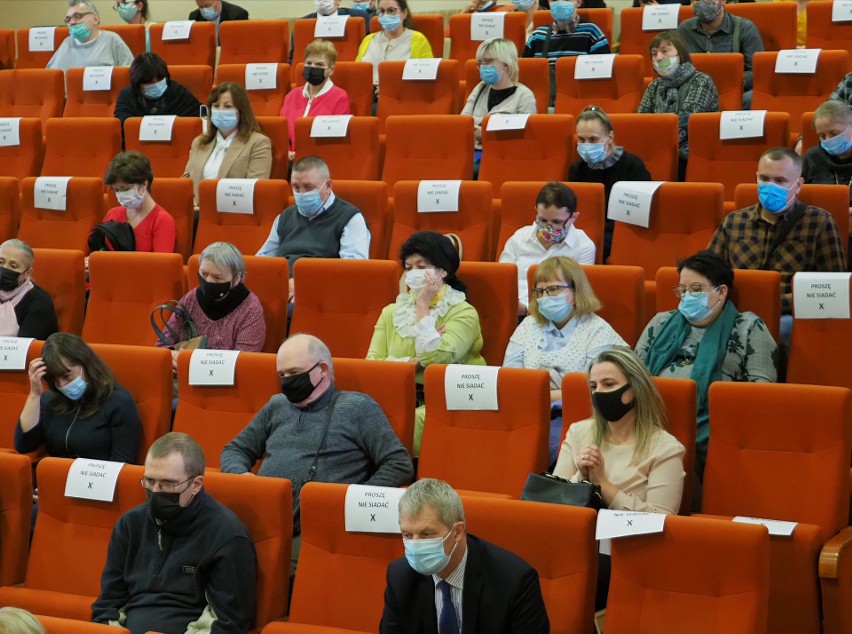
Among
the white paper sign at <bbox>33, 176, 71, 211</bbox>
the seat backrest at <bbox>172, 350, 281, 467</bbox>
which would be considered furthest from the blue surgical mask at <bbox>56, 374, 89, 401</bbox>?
the white paper sign at <bbox>33, 176, 71, 211</bbox>

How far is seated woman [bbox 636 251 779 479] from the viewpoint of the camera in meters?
3.52

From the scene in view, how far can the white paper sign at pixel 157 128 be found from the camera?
18.2 ft

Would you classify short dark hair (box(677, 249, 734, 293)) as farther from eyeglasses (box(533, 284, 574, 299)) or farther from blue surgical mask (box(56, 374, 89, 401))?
blue surgical mask (box(56, 374, 89, 401))

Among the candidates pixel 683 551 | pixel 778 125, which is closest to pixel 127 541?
pixel 683 551

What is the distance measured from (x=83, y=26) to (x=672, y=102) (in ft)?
11.1

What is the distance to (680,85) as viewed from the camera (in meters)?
5.11

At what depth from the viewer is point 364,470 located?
133 inches

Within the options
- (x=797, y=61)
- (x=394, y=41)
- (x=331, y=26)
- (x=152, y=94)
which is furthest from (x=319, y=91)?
(x=797, y=61)

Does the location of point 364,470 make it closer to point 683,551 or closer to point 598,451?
point 598,451

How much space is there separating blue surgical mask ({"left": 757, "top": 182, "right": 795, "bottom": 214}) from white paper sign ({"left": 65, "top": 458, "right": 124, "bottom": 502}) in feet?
7.28

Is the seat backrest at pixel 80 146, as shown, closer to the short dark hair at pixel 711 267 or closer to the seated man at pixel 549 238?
the seated man at pixel 549 238

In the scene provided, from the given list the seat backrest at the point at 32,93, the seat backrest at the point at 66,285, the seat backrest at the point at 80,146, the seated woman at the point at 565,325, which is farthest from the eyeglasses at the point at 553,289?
the seat backrest at the point at 32,93

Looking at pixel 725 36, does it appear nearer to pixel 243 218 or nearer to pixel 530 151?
pixel 530 151

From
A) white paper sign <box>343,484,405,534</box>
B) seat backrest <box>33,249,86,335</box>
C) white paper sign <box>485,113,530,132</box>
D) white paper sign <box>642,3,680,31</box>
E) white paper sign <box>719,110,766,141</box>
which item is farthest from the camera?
white paper sign <box>642,3,680,31</box>
